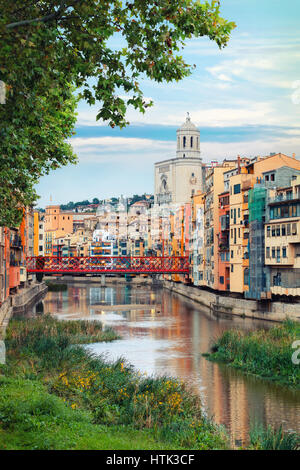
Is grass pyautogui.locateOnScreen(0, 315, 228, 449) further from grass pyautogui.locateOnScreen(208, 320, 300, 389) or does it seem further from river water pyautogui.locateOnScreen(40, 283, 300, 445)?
grass pyautogui.locateOnScreen(208, 320, 300, 389)

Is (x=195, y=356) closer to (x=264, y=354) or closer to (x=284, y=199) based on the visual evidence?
(x=264, y=354)

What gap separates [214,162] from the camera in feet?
556

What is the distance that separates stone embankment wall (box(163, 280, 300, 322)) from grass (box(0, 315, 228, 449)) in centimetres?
2791

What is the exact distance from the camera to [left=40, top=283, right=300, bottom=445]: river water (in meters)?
25.8

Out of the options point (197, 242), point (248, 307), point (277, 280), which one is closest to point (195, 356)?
point (277, 280)

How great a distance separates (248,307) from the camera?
63.3 m

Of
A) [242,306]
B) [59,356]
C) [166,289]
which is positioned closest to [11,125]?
[59,356]

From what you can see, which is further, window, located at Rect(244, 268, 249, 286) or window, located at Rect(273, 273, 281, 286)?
window, located at Rect(244, 268, 249, 286)

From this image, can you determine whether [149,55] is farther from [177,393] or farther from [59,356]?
[59,356]

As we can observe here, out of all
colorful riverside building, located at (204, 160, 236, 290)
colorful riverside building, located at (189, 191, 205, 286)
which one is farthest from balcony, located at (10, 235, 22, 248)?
colorful riverside building, located at (189, 191, 205, 286)

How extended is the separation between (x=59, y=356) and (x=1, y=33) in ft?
56.0

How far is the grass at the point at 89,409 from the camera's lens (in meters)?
14.4

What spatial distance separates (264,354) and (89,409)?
16259 millimetres
